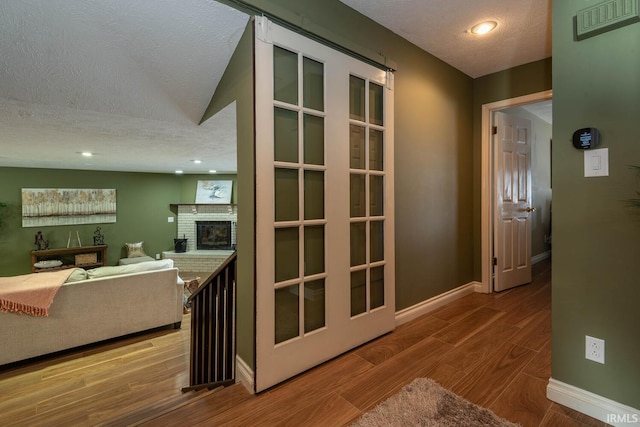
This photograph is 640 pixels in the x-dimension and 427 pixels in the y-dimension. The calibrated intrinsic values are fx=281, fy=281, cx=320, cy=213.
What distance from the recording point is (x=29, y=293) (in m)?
2.67

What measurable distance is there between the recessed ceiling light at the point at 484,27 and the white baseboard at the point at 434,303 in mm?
2318

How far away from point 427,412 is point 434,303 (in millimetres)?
1439

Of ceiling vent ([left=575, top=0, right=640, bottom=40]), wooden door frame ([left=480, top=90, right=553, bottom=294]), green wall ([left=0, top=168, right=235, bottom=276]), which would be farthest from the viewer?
green wall ([left=0, top=168, right=235, bottom=276])

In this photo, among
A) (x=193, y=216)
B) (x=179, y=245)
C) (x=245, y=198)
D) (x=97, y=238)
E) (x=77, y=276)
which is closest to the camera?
(x=245, y=198)

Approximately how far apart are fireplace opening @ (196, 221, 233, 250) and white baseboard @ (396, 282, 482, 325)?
21.0ft

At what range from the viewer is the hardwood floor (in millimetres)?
1404

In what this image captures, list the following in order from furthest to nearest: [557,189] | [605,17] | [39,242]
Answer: [39,242]
[557,189]
[605,17]

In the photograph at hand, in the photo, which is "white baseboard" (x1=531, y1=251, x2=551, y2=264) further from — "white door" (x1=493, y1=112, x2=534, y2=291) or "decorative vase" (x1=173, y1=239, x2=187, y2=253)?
"decorative vase" (x1=173, y1=239, x2=187, y2=253)

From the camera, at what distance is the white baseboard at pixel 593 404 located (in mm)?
1251

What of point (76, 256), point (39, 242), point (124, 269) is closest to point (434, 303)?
point (124, 269)

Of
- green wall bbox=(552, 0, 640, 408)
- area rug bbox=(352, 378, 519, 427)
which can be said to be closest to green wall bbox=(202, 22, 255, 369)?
area rug bbox=(352, 378, 519, 427)

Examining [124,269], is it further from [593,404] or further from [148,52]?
[593,404]

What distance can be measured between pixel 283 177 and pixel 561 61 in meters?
1.54

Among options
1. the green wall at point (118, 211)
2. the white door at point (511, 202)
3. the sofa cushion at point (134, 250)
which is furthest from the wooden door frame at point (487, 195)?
the sofa cushion at point (134, 250)
